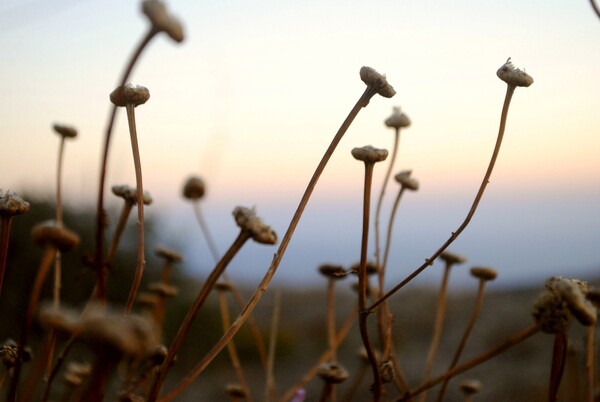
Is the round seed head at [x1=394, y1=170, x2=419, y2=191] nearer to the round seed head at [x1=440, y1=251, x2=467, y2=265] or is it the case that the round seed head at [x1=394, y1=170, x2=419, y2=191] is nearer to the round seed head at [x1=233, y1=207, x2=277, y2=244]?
the round seed head at [x1=440, y1=251, x2=467, y2=265]

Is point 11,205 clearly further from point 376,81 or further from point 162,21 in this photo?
point 376,81

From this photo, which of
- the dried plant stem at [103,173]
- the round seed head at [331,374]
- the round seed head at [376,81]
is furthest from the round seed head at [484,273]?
the dried plant stem at [103,173]

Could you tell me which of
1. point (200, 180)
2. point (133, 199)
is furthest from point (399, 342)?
point (133, 199)

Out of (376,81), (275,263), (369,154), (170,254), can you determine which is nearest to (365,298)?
(275,263)

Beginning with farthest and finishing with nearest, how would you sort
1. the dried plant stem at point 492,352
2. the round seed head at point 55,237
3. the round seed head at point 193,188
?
the round seed head at point 193,188
the dried plant stem at point 492,352
the round seed head at point 55,237

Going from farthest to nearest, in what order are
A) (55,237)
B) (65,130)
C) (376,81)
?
1. (65,130)
2. (376,81)
3. (55,237)

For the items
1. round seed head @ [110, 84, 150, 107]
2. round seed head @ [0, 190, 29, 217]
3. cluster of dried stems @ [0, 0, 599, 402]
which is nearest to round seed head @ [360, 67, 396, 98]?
cluster of dried stems @ [0, 0, 599, 402]

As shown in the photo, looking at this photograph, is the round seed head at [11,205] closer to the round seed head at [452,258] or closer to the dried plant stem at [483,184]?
the dried plant stem at [483,184]
